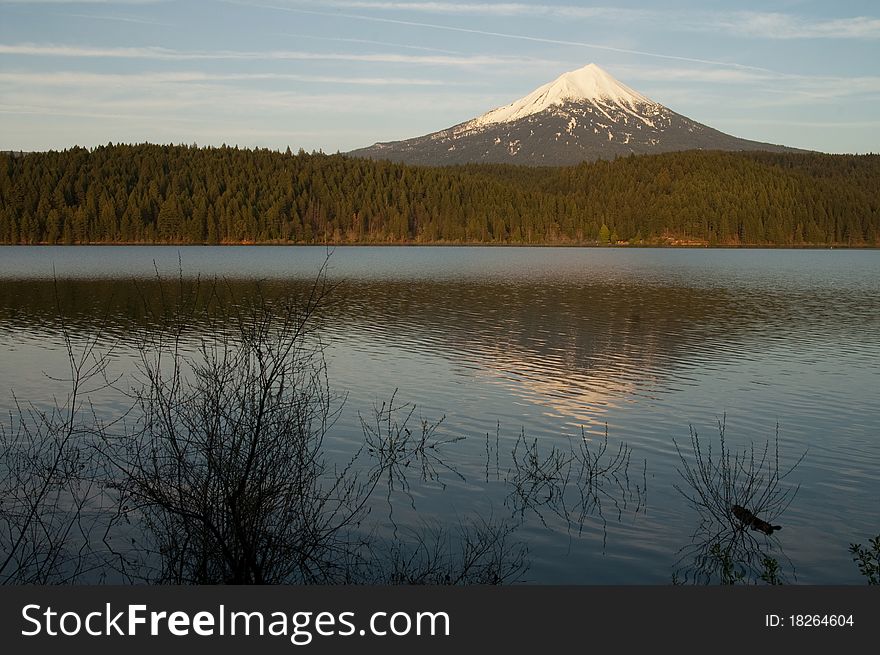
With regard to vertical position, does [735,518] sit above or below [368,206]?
below

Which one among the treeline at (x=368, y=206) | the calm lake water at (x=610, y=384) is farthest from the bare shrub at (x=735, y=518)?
the treeline at (x=368, y=206)

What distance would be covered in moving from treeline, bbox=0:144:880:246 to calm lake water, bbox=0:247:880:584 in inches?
4500

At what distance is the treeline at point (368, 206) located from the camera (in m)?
156

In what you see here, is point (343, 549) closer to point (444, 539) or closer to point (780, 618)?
point (444, 539)

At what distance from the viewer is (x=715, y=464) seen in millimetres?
13539

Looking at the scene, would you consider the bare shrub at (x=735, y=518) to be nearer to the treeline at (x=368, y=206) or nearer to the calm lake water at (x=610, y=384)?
the calm lake water at (x=610, y=384)

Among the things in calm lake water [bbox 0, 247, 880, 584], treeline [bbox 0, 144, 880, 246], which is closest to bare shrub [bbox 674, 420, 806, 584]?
calm lake water [bbox 0, 247, 880, 584]

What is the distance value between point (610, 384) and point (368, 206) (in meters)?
160

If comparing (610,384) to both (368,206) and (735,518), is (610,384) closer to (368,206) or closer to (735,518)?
Answer: (735,518)

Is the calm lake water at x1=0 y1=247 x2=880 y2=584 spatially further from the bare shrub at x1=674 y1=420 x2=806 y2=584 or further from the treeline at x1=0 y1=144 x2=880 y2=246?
the treeline at x1=0 y1=144 x2=880 y2=246

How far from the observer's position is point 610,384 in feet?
67.8

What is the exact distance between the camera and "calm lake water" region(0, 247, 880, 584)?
10.9 meters

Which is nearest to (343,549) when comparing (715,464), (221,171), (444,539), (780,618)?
(444,539)

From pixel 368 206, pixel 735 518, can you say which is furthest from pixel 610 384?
pixel 368 206
